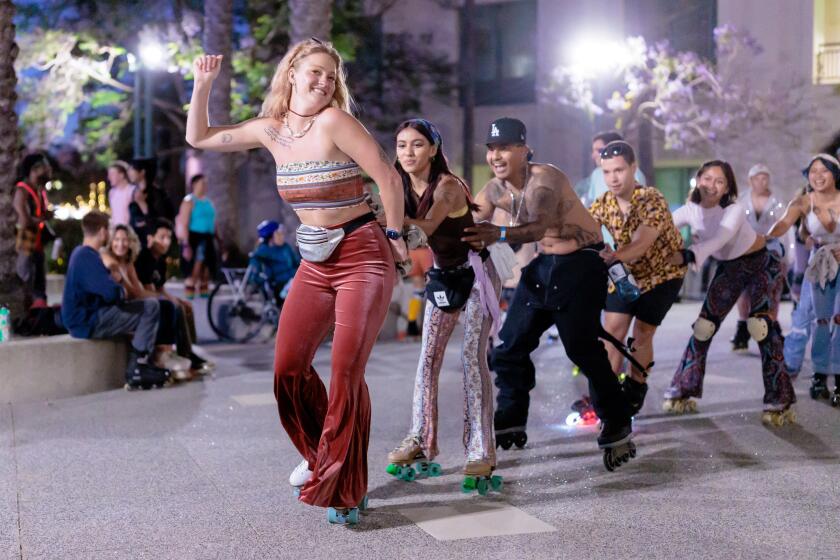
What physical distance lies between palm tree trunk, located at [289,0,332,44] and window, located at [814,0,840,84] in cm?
1408

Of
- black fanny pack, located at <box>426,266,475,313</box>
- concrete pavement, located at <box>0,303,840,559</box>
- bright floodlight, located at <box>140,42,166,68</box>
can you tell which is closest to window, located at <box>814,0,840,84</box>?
bright floodlight, located at <box>140,42,166,68</box>

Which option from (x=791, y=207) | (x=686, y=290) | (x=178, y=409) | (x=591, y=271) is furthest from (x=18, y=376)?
(x=686, y=290)

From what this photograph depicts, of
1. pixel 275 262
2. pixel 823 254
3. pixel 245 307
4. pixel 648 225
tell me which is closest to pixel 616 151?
pixel 648 225

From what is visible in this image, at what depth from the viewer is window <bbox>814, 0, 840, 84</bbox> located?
25.4 m

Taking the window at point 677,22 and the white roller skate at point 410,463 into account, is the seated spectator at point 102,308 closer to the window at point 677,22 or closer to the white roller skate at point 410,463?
the white roller skate at point 410,463

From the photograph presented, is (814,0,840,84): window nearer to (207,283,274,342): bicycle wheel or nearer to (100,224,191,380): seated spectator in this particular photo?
(207,283,274,342): bicycle wheel

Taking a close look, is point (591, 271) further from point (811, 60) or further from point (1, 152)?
point (811, 60)

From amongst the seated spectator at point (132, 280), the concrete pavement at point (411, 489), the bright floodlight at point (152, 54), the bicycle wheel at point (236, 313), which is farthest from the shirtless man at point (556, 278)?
the bright floodlight at point (152, 54)

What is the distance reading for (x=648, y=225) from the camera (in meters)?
7.20

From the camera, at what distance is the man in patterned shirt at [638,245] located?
7195 mm

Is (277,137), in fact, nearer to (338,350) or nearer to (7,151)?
(338,350)

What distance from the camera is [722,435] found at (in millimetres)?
7281

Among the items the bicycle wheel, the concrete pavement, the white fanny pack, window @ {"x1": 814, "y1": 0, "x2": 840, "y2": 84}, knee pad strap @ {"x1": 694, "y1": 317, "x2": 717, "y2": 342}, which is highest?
window @ {"x1": 814, "y1": 0, "x2": 840, "y2": 84}

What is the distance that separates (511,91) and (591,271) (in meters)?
25.5
